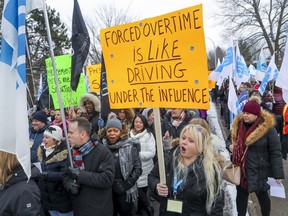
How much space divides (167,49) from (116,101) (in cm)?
76

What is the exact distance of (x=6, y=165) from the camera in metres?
2.41

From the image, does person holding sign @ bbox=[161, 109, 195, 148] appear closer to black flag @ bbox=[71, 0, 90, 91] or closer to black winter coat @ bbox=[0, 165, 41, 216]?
black flag @ bbox=[71, 0, 90, 91]

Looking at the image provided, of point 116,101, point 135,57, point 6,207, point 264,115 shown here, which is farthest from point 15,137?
point 264,115

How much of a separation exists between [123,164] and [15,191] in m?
1.60

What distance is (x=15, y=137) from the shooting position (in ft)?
8.00

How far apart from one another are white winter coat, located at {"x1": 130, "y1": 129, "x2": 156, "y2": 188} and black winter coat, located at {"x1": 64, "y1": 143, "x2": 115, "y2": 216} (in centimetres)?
145

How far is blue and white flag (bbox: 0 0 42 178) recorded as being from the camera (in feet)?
7.73

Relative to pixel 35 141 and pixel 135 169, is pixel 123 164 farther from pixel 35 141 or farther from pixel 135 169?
pixel 35 141

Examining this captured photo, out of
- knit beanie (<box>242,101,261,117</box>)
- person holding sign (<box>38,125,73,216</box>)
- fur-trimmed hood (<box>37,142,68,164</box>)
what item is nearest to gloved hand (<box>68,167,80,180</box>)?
person holding sign (<box>38,125,73,216</box>)

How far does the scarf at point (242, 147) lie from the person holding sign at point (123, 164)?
1.30 metres

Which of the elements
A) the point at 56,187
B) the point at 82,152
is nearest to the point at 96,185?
the point at 82,152

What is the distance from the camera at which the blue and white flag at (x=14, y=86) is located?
2.36m

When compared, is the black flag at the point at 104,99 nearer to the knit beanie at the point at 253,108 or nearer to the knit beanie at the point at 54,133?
the knit beanie at the point at 54,133

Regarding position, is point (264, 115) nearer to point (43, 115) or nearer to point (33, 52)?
point (43, 115)
